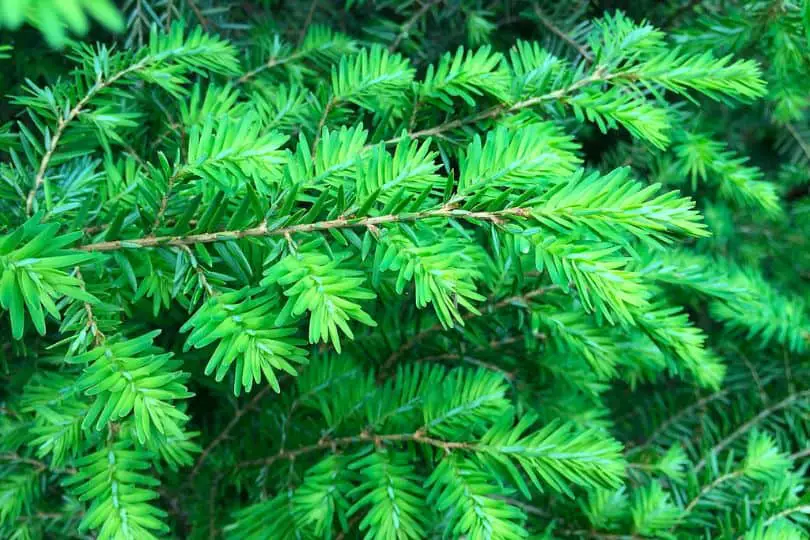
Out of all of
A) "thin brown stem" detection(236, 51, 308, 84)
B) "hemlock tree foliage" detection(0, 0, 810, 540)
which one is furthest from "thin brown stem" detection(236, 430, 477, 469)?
"thin brown stem" detection(236, 51, 308, 84)

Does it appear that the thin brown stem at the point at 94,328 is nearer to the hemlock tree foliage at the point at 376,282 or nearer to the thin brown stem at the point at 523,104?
the hemlock tree foliage at the point at 376,282

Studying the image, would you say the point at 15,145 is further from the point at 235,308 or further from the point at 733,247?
the point at 733,247

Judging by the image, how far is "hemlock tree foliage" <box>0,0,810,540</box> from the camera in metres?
0.43

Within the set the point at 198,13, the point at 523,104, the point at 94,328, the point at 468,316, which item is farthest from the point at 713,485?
the point at 198,13

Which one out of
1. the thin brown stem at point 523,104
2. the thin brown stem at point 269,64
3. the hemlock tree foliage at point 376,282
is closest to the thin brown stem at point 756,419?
the hemlock tree foliage at point 376,282

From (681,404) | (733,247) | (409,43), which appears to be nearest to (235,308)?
(409,43)

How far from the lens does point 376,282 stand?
44 cm

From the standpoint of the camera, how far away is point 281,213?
433mm

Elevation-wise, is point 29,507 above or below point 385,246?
below

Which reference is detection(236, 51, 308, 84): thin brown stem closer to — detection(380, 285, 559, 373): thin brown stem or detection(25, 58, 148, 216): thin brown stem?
detection(25, 58, 148, 216): thin brown stem

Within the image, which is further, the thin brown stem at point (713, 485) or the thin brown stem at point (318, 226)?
the thin brown stem at point (713, 485)

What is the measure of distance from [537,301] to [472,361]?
0.09 metres

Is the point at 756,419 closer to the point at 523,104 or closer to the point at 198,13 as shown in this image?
the point at 523,104

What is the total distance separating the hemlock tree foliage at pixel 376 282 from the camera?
1.41 ft
